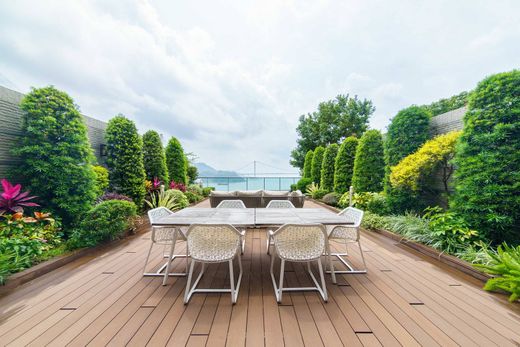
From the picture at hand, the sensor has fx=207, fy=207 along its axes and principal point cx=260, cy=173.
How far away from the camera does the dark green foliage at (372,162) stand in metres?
6.07

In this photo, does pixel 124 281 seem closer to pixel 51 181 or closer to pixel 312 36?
pixel 51 181

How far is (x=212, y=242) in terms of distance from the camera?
197 centimetres

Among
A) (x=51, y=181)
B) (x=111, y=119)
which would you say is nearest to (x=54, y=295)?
(x=51, y=181)

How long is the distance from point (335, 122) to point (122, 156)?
15311mm

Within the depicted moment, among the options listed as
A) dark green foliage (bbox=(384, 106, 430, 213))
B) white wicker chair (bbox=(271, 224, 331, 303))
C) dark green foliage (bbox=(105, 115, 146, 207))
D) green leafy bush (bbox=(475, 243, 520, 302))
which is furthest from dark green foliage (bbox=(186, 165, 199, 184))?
green leafy bush (bbox=(475, 243, 520, 302))

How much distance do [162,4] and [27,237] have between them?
6.41m

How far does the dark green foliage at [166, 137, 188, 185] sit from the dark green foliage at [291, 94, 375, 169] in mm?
10825

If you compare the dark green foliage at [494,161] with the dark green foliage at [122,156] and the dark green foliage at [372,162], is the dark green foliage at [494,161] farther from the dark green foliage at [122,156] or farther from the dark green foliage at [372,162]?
the dark green foliage at [122,156]

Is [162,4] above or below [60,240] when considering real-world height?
above

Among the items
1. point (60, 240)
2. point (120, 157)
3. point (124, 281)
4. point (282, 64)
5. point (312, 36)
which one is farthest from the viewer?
point (282, 64)

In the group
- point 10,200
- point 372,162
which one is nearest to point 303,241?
point 10,200

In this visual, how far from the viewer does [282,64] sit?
8398 mm

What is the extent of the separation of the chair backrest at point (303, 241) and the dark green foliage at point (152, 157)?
6180mm

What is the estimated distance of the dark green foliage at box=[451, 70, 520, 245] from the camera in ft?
8.80
